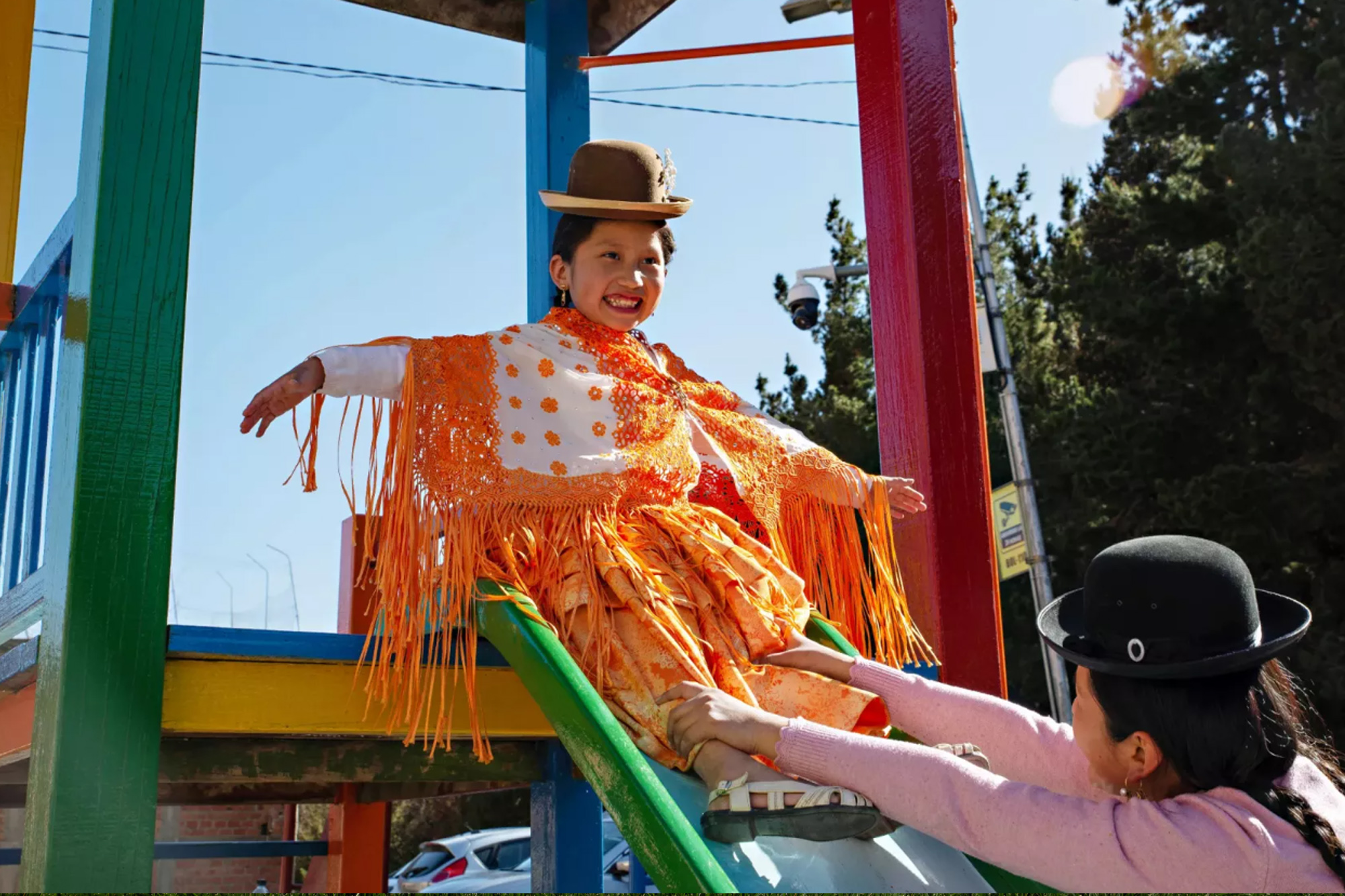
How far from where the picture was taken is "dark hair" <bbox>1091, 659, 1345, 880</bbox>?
1591 mm

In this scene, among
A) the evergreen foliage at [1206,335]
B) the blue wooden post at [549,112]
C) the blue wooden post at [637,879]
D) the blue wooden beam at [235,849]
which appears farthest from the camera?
the evergreen foliage at [1206,335]

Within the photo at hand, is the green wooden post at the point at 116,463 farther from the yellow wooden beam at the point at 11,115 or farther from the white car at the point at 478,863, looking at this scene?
the white car at the point at 478,863

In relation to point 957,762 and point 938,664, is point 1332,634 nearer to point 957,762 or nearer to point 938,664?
point 938,664

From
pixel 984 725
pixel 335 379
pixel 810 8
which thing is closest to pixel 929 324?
pixel 984 725

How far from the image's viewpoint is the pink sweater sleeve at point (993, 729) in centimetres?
200

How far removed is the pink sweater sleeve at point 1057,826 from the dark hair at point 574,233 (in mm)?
1561

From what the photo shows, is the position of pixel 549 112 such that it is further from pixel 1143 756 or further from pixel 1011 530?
pixel 1011 530

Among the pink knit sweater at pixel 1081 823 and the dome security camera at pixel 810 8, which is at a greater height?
the dome security camera at pixel 810 8

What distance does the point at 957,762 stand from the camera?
1685 millimetres

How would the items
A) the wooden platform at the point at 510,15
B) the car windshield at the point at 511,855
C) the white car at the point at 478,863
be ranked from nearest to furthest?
the wooden platform at the point at 510,15
the white car at the point at 478,863
the car windshield at the point at 511,855

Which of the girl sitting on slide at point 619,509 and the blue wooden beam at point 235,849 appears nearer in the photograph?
the girl sitting on slide at point 619,509

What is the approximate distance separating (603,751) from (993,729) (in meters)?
0.64

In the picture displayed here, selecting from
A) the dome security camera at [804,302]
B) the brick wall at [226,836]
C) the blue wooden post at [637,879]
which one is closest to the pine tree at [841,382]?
the dome security camera at [804,302]

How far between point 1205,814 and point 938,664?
1433 mm
